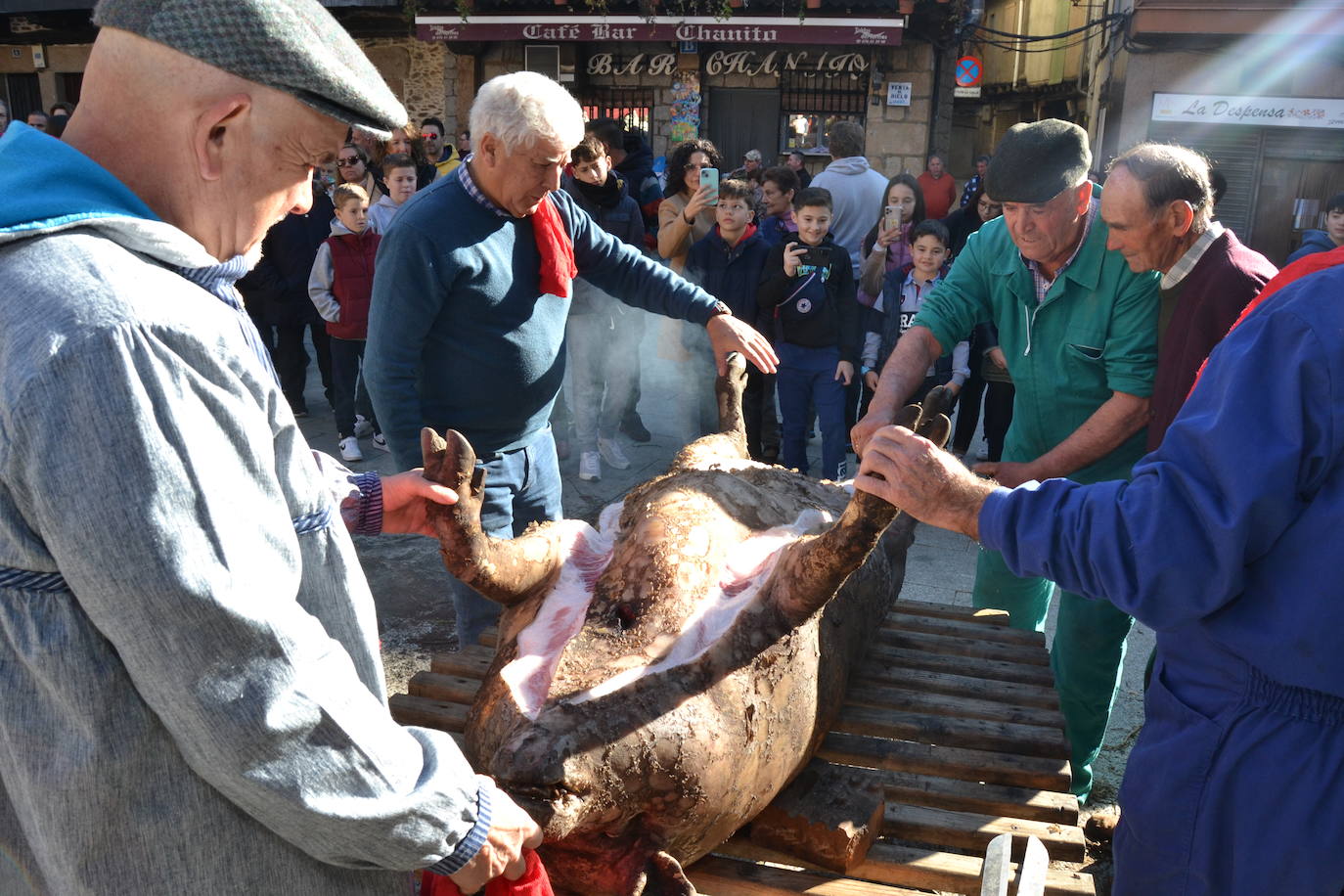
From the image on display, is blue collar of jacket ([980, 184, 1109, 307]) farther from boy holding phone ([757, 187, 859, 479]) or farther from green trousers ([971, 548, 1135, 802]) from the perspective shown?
boy holding phone ([757, 187, 859, 479])

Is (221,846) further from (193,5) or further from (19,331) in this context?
(193,5)

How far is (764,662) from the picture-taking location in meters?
2.40

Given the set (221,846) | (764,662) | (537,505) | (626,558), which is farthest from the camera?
(537,505)

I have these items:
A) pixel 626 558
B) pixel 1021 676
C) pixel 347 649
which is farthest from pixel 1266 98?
pixel 347 649

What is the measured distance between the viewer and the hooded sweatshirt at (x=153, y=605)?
109 cm

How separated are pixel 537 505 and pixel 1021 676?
1732 millimetres

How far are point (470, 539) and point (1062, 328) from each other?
7.04 ft

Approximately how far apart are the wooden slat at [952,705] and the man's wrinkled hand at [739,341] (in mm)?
1186

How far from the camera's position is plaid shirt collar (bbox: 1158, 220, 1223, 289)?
9.88ft

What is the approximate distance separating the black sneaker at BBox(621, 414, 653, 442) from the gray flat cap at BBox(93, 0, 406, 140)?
621cm

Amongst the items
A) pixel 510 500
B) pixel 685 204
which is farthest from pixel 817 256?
pixel 510 500

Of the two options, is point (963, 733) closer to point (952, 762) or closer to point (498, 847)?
point (952, 762)

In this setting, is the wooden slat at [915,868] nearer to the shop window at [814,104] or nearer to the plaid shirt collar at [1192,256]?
the plaid shirt collar at [1192,256]

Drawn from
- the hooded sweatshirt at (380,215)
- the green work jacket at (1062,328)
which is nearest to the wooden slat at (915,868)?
the green work jacket at (1062,328)
